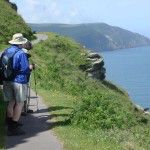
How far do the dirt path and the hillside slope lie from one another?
113 ft

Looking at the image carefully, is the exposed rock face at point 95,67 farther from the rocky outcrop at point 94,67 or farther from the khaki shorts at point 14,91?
the khaki shorts at point 14,91

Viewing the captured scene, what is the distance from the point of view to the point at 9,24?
5969cm

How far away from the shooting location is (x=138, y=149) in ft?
44.0

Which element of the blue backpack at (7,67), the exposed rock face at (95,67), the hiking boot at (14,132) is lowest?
the exposed rock face at (95,67)

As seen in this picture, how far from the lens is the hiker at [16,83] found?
526 inches

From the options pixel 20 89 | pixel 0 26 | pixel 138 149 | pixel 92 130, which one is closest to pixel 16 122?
pixel 20 89

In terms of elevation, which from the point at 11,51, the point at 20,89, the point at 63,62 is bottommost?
the point at 63,62

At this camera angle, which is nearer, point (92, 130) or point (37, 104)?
point (92, 130)

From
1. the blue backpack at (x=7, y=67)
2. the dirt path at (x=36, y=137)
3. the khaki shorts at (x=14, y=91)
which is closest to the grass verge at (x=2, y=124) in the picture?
the dirt path at (x=36, y=137)

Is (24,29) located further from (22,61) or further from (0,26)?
(22,61)

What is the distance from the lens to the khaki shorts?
1341 cm

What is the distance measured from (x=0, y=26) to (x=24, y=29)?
5156mm

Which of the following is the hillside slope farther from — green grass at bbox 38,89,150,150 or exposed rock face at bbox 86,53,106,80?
green grass at bbox 38,89,150,150

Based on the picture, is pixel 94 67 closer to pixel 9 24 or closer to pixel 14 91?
pixel 9 24
